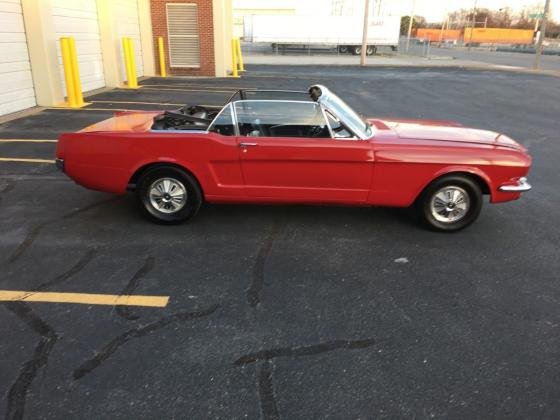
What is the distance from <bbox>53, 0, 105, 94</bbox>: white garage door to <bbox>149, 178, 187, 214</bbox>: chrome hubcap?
8845 mm

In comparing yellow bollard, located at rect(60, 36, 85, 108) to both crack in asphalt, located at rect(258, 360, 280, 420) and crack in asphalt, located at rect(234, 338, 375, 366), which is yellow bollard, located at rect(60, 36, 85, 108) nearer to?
crack in asphalt, located at rect(234, 338, 375, 366)

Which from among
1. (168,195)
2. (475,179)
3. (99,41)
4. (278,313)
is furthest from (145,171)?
(99,41)

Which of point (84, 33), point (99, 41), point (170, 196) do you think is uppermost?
point (84, 33)

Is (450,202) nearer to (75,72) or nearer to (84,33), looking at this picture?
(75,72)

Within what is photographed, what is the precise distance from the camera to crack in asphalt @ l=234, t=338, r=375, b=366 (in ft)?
9.73

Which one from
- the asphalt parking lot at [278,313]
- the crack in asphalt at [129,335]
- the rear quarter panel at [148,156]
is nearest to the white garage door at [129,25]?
the asphalt parking lot at [278,313]

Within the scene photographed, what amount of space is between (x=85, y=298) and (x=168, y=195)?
5.19 ft

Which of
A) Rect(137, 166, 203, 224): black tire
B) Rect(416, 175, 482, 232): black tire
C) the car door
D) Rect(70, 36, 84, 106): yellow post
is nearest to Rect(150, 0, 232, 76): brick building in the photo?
Rect(70, 36, 84, 106): yellow post

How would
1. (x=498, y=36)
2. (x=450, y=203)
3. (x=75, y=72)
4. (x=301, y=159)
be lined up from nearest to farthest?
(x=301, y=159), (x=450, y=203), (x=75, y=72), (x=498, y=36)

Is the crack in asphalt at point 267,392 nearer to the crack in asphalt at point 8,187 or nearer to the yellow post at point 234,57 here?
the crack in asphalt at point 8,187

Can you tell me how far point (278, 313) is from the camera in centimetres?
345

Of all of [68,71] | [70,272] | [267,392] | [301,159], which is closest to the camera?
[267,392]

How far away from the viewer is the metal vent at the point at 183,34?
19.7 meters

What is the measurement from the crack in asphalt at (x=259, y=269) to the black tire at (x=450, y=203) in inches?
59.6
